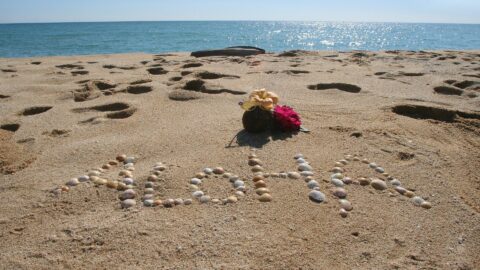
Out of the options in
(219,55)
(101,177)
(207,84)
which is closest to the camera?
(101,177)

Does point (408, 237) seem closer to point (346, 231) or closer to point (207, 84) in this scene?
point (346, 231)

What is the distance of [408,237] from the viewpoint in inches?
81.0

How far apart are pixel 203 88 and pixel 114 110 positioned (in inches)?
47.7

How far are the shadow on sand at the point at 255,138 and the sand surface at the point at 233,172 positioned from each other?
0.12 feet

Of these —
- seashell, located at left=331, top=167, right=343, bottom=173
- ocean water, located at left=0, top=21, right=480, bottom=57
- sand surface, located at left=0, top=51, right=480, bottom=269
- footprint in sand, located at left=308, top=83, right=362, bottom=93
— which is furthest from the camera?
ocean water, located at left=0, top=21, right=480, bottom=57

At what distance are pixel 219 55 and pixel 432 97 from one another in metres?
6.17

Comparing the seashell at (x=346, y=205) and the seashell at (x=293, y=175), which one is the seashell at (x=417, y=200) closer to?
the seashell at (x=346, y=205)

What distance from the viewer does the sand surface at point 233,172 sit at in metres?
1.92

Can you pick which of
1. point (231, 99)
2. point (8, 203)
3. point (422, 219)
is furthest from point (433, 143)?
point (8, 203)

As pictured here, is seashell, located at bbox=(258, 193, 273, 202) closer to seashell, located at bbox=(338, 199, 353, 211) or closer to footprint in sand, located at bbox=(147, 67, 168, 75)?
seashell, located at bbox=(338, 199, 353, 211)

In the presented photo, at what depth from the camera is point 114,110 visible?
14.3 ft

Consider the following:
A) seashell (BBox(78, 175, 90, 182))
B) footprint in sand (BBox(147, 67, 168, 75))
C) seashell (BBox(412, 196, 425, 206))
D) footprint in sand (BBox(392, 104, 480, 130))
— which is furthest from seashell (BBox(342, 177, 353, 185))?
footprint in sand (BBox(147, 67, 168, 75))

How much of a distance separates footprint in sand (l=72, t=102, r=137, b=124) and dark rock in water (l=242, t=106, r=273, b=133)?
4.93ft

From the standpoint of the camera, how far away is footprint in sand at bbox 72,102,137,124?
13.5 ft
